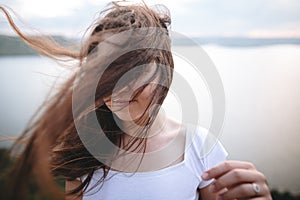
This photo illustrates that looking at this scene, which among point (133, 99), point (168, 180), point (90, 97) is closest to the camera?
point (90, 97)

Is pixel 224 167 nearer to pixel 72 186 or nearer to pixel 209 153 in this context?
pixel 209 153

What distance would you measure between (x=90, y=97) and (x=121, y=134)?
337 mm

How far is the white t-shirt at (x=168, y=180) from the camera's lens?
87cm

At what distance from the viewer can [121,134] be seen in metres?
0.91

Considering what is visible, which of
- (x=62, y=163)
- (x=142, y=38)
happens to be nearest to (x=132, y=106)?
(x=142, y=38)

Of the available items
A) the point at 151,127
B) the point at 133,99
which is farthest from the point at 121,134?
the point at 133,99

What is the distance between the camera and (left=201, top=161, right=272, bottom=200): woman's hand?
0.66 meters

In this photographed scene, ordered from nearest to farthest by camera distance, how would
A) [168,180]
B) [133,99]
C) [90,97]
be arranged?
[90,97] < [133,99] < [168,180]

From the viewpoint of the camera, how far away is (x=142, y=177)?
34.4 inches

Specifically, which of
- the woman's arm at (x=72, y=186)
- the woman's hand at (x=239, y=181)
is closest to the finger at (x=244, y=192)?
the woman's hand at (x=239, y=181)

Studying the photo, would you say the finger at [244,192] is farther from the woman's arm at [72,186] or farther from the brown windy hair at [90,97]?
the woman's arm at [72,186]

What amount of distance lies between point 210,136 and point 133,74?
11.2 inches

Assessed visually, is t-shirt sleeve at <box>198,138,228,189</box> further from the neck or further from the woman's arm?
the woman's arm

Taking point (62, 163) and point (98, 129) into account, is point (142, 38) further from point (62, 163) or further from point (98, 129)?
point (62, 163)
